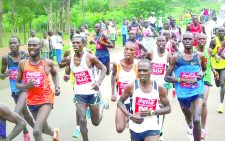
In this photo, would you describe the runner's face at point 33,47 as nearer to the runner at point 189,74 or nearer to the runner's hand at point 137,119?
the runner at point 189,74

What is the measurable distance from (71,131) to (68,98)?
335 centimetres

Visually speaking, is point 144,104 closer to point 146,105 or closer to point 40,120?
point 146,105

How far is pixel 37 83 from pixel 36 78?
3.0 inches

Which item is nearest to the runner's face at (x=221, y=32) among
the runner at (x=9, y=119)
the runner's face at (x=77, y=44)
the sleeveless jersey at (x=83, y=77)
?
the sleeveless jersey at (x=83, y=77)

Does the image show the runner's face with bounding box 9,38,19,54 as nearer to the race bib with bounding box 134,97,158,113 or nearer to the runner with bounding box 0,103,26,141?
the race bib with bounding box 134,97,158,113

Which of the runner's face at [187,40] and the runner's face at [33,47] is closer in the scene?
the runner's face at [33,47]

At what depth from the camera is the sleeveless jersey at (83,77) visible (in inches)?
301

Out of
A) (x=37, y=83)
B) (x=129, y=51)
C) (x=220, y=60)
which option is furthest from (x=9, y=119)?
(x=220, y=60)

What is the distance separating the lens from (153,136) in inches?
219

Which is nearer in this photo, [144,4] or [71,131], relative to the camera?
[71,131]

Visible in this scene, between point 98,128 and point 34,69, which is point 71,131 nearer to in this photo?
point 98,128

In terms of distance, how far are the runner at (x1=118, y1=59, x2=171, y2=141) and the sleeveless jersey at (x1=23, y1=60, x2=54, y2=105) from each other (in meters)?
1.80

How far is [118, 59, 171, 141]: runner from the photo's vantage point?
5.54 m

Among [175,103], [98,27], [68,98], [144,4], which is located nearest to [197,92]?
[175,103]
